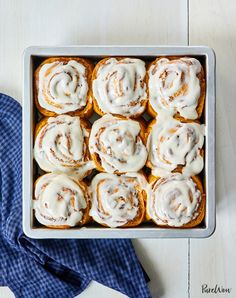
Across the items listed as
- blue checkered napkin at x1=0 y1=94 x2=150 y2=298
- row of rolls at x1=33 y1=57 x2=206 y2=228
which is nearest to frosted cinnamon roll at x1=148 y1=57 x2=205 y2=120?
row of rolls at x1=33 y1=57 x2=206 y2=228

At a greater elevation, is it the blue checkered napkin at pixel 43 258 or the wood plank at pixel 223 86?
the wood plank at pixel 223 86

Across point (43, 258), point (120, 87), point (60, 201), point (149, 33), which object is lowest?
point (43, 258)

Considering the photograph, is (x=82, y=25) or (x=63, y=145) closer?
(x=63, y=145)

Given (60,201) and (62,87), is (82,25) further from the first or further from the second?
(60,201)

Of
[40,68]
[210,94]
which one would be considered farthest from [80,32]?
[210,94]

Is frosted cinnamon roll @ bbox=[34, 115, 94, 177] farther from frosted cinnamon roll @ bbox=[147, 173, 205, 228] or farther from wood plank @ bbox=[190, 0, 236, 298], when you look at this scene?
wood plank @ bbox=[190, 0, 236, 298]

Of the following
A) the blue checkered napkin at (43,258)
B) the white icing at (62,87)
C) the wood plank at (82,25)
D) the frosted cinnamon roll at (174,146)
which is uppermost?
the wood plank at (82,25)

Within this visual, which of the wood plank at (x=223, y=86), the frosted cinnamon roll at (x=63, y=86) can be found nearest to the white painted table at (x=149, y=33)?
the wood plank at (x=223, y=86)

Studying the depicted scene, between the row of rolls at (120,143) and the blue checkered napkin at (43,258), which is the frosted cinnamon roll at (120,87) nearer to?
the row of rolls at (120,143)

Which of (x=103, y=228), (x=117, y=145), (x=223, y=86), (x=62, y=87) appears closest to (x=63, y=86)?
(x=62, y=87)
